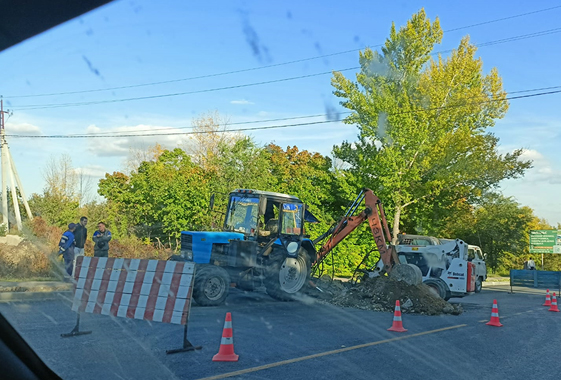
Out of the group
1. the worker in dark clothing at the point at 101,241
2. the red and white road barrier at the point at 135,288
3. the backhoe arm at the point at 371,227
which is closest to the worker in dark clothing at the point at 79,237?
the worker in dark clothing at the point at 101,241

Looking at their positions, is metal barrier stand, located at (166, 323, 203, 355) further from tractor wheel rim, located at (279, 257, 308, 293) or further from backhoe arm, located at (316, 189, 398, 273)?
backhoe arm, located at (316, 189, 398, 273)

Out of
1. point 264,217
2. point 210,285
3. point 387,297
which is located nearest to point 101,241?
point 210,285

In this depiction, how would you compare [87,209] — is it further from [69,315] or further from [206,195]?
[69,315]

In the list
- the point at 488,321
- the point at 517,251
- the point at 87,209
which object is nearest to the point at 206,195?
the point at 87,209

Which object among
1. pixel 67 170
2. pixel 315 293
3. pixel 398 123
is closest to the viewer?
pixel 67 170

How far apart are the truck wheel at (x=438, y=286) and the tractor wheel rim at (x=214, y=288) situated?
830 cm

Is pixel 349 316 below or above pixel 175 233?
below

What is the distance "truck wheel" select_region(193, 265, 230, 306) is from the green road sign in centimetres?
3707

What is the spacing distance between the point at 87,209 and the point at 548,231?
36886 mm

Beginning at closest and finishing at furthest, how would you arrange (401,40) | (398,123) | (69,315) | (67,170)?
(69,315), (67,170), (398,123), (401,40)

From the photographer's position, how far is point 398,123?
30000 millimetres

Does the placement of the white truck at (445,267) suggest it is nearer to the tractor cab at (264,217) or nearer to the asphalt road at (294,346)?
the asphalt road at (294,346)

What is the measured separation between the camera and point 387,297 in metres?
15.5

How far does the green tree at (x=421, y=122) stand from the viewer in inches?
1198
